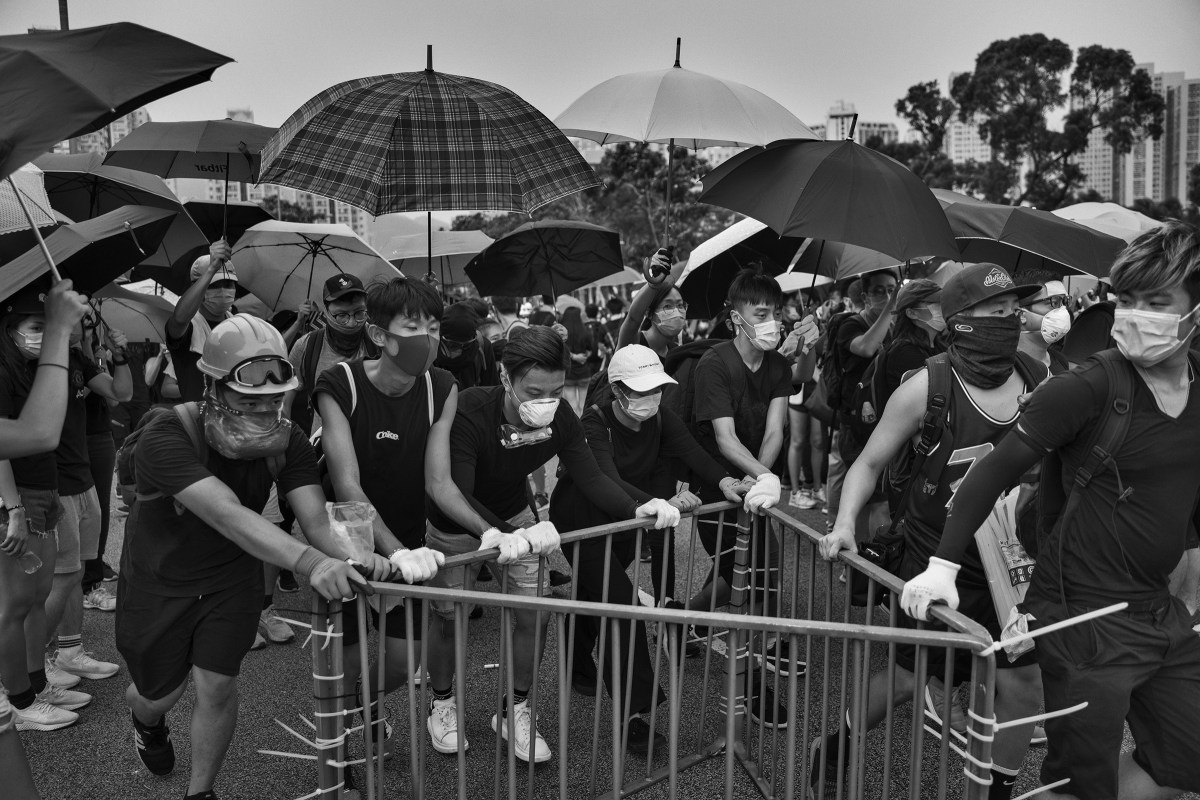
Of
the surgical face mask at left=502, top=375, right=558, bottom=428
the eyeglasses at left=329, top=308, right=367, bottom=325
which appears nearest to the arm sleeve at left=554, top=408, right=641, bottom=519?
the surgical face mask at left=502, top=375, right=558, bottom=428

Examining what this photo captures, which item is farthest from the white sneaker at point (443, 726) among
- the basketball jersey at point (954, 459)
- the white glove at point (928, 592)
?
the white glove at point (928, 592)

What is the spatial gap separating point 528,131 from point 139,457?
2.44 meters

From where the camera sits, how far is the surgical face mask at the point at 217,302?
6145 mm

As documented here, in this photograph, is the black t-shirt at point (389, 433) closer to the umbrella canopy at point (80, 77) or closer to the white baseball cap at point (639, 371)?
the white baseball cap at point (639, 371)

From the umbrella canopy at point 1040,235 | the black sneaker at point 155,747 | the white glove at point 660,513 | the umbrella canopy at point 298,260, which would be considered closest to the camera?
the black sneaker at point 155,747

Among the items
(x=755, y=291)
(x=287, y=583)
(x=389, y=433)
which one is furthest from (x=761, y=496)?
(x=287, y=583)

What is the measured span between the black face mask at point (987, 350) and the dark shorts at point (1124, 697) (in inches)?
38.7

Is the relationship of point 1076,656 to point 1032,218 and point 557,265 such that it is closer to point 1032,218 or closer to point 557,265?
point 1032,218

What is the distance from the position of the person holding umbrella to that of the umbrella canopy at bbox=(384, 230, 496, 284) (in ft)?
11.2

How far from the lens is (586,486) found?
14.2 feet

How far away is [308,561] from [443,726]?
1.59 meters

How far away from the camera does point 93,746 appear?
4230 millimetres

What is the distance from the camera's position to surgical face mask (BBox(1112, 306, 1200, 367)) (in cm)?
275

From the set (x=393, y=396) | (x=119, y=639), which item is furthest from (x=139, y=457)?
(x=393, y=396)
